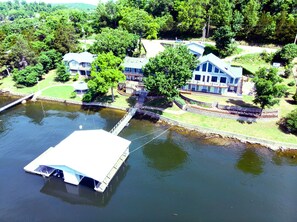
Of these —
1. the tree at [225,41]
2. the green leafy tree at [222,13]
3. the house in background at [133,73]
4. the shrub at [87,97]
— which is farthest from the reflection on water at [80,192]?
the green leafy tree at [222,13]

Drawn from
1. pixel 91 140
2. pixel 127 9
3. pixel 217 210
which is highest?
pixel 127 9

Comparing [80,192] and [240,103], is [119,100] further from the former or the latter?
[80,192]

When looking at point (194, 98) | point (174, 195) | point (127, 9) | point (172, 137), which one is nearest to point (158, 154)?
point (172, 137)

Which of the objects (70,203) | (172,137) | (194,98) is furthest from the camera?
(194,98)

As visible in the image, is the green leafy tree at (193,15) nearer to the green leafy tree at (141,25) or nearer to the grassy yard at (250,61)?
the green leafy tree at (141,25)

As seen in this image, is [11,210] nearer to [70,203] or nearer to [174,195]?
[70,203]

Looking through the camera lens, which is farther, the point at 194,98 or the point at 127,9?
the point at 127,9

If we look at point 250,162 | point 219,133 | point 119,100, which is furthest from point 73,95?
point 250,162
